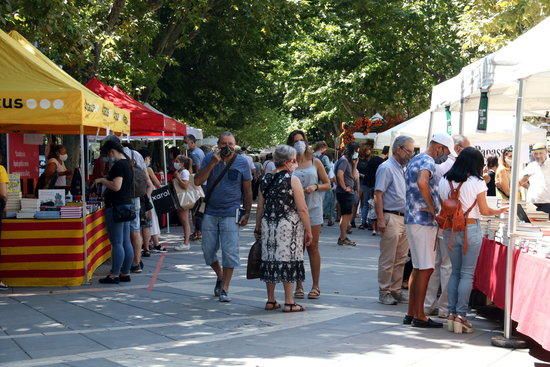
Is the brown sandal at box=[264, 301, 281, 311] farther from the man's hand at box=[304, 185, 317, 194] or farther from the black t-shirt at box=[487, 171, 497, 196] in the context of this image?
the black t-shirt at box=[487, 171, 497, 196]

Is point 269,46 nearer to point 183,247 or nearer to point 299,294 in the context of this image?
point 183,247

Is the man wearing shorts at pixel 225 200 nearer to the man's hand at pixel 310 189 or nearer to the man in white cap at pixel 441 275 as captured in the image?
the man's hand at pixel 310 189

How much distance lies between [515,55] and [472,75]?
4.70 feet

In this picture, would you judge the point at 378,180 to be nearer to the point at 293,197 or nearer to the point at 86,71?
the point at 293,197

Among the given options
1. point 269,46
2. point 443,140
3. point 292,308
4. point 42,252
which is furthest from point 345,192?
point 269,46

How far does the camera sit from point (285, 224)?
9938mm

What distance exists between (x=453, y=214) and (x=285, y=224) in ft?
6.63

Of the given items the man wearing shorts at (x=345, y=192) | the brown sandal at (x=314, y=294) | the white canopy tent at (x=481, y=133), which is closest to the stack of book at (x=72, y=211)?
the brown sandal at (x=314, y=294)

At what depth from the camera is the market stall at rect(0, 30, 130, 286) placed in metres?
11.2

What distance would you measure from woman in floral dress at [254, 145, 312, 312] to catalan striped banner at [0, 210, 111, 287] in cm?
329

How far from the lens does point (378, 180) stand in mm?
10633

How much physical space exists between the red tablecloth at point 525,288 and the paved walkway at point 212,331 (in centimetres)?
36

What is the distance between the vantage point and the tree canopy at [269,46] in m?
18.9

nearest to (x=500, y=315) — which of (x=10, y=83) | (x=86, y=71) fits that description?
(x=10, y=83)
